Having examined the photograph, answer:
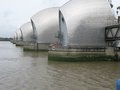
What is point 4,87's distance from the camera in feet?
43.3

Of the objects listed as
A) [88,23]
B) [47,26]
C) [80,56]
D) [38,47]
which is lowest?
[80,56]

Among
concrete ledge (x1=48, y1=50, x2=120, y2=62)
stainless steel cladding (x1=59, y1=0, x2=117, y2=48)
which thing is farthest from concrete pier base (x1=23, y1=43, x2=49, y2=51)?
concrete ledge (x1=48, y1=50, x2=120, y2=62)

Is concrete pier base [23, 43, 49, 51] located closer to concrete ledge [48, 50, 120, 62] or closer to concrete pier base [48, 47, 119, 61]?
concrete pier base [48, 47, 119, 61]

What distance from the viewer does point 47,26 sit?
47.1 m

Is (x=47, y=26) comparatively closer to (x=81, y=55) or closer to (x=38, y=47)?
(x=38, y=47)

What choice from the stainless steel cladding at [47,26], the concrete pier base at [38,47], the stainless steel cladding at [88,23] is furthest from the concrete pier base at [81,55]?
the stainless steel cladding at [47,26]

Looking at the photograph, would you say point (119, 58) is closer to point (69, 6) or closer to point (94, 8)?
point (94, 8)

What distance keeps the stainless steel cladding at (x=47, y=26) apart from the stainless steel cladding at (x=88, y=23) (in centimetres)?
1647

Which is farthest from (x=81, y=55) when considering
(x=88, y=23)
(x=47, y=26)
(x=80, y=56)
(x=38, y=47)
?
(x=47, y=26)

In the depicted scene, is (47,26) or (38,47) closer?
(38,47)

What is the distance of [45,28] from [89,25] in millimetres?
19045

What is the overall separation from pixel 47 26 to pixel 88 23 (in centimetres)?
1876

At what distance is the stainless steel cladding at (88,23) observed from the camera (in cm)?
2905

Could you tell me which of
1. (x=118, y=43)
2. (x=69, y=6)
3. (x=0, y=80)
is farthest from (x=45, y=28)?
(x=0, y=80)
